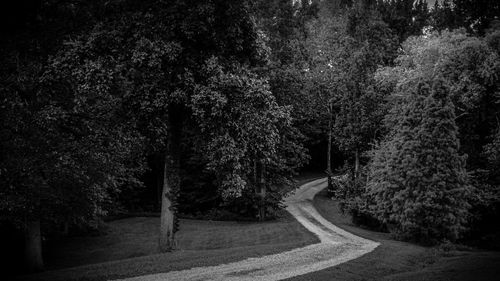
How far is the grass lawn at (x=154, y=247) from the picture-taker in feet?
49.3

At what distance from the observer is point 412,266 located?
17.5 metres

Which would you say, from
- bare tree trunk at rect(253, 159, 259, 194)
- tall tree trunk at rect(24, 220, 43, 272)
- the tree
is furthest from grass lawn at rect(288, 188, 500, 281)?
tall tree trunk at rect(24, 220, 43, 272)

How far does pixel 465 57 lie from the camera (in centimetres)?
2841

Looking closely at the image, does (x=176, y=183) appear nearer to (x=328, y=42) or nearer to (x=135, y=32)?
(x=135, y=32)

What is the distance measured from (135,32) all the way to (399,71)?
23201mm

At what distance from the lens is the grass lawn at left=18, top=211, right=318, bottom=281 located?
15.0 m

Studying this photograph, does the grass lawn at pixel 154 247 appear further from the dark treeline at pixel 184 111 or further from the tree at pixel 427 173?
the tree at pixel 427 173

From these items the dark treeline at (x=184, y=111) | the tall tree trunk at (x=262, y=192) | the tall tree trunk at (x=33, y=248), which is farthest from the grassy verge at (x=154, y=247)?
the dark treeline at (x=184, y=111)

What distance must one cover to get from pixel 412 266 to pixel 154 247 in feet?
45.9

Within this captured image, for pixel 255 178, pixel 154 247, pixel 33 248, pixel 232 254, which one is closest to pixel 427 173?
pixel 232 254

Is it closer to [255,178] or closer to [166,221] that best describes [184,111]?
[166,221]

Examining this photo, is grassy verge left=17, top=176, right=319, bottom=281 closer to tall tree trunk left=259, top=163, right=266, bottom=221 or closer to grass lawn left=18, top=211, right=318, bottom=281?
grass lawn left=18, top=211, right=318, bottom=281

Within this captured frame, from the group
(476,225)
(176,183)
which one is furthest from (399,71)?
(176,183)

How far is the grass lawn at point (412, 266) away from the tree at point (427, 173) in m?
1.75
